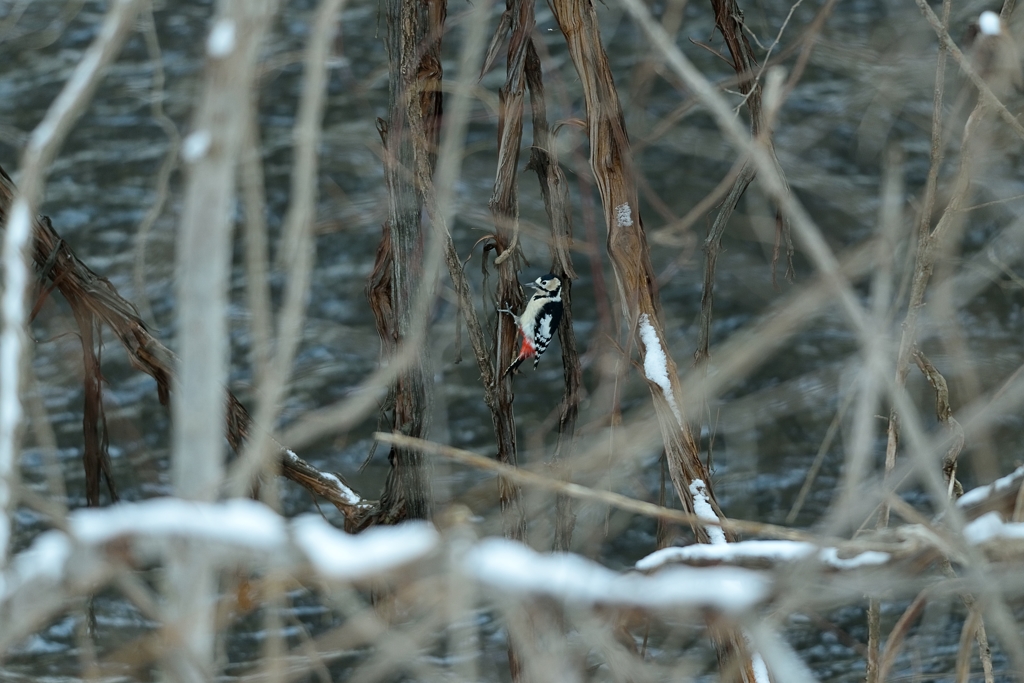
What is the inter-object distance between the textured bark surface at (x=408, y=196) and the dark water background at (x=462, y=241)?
189 centimetres

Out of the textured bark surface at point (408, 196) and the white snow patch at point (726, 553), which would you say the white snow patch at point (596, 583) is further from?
the textured bark surface at point (408, 196)

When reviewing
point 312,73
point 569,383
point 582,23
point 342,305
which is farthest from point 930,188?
point 342,305

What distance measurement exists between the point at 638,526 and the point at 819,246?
4.06m

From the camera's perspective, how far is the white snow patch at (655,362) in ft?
5.99

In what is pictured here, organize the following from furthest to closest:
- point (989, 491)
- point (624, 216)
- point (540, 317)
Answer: point (540, 317) → point (624, 216) → point (989, 491)

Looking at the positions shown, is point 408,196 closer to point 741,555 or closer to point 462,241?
point 741,555

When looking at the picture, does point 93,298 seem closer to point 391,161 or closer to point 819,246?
point 391,161

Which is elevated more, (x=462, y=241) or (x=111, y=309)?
(x=111, y=309)

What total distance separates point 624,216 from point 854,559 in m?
1.19

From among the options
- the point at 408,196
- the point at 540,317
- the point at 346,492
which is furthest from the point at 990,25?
the point at 540,317

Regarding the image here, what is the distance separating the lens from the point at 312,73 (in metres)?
0.95

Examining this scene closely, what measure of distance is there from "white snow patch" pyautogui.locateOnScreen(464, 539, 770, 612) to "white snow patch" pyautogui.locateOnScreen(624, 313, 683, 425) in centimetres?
101

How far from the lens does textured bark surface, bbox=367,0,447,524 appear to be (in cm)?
209

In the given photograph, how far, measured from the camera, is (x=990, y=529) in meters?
0.95
